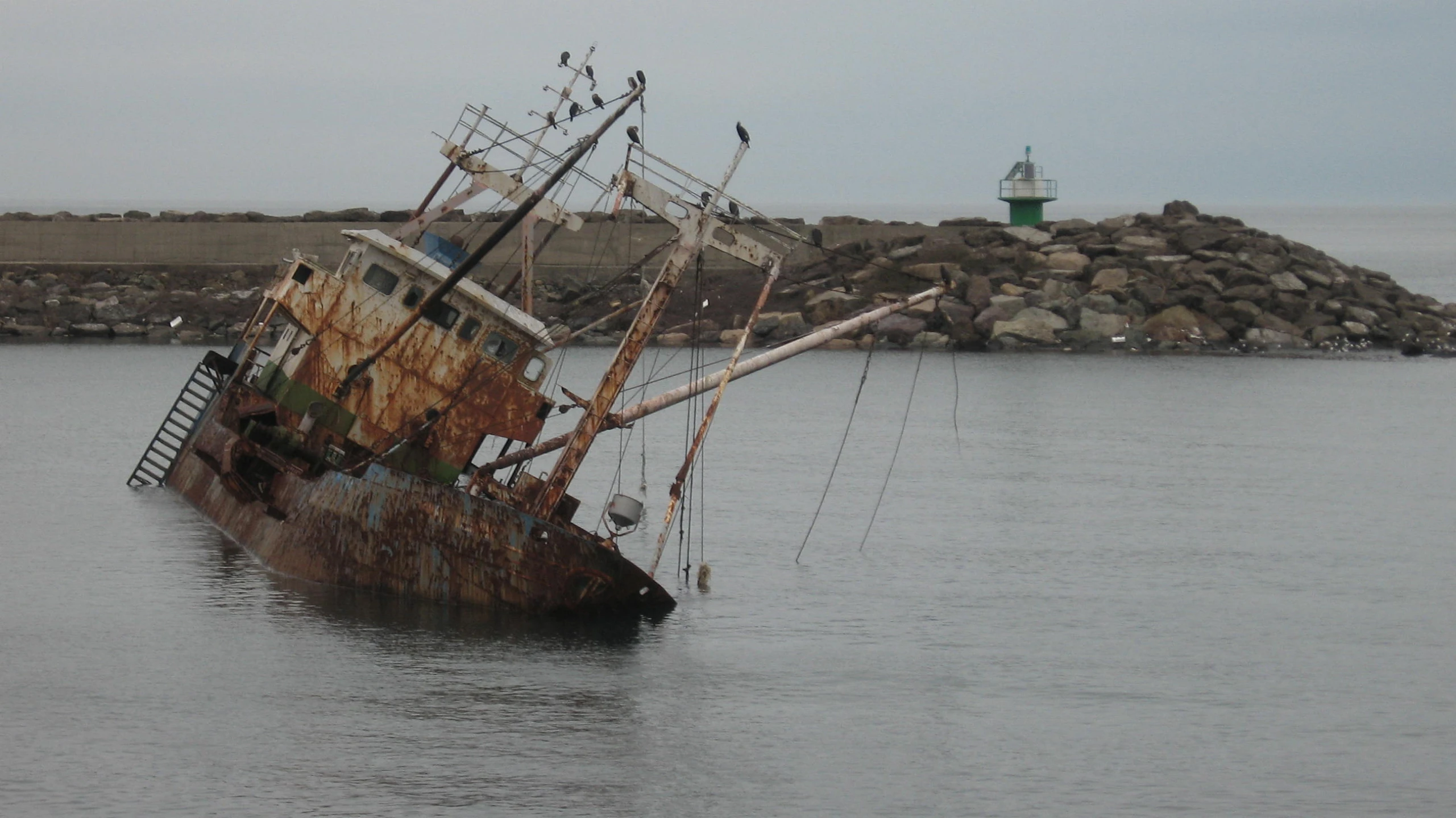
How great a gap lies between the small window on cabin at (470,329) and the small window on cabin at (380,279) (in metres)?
1.55

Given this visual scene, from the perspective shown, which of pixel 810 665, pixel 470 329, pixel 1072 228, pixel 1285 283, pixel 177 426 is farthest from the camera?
pixel 1072 228

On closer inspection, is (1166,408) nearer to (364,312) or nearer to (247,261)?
(364,312)

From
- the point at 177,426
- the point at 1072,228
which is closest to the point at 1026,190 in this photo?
the point at 1072,228

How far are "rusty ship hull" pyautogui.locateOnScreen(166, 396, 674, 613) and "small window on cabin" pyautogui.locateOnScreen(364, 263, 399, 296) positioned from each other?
3435 mm

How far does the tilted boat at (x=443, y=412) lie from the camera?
23.5 metres

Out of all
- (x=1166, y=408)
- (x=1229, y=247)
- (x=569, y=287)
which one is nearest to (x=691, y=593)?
(x=1166, y=408)

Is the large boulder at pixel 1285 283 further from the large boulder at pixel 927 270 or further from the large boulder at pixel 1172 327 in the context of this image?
the large boulder at pixel 927 270

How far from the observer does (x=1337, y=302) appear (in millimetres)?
73938

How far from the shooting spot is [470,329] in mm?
26453

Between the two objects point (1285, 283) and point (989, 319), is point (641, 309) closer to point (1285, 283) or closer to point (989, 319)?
point (989, 319)

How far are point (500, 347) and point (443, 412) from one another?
50.3 inches

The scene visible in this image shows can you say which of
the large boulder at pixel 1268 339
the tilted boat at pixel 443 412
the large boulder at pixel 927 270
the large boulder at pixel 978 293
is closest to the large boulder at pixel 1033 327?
the large boulder at pixel 978 293

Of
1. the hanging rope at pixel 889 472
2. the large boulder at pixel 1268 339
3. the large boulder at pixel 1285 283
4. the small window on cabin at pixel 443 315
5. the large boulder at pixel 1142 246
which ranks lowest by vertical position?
the hanging rope at pixel 889 472

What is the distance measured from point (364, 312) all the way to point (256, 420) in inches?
98.8
